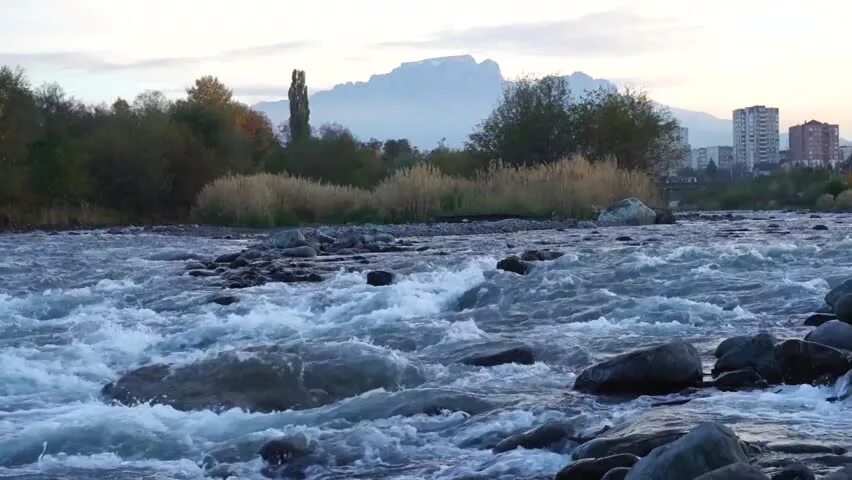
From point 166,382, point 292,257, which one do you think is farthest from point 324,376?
point 292,257

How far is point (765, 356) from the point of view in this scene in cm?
695

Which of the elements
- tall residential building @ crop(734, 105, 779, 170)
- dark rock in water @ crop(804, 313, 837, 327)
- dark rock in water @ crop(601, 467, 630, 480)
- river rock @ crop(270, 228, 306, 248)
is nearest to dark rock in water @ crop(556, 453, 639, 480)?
dark rock in water @ crop(601, 467, 630, 480)

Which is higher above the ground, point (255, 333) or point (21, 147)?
point (21, 147)

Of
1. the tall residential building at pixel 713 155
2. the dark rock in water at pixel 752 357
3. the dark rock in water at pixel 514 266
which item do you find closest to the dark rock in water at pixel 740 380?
the dark rock in water at pixel 752 357

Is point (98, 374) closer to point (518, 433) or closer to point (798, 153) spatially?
point (518, 433)

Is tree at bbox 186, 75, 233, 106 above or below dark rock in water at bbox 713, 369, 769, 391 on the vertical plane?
above

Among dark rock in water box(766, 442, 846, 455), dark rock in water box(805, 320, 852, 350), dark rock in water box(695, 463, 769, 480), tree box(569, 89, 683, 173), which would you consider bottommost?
dark rock in water box(766, 442, 846, 455)

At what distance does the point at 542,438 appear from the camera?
5535mm

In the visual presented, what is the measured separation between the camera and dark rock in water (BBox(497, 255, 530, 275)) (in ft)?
44.3

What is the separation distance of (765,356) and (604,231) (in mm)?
14921

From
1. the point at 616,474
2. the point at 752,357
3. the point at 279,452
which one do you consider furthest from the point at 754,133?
the point at 616,474

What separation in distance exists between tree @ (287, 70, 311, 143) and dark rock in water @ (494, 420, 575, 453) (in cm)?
4845

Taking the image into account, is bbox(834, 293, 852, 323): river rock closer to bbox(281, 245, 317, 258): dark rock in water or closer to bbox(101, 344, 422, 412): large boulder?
bbox(101, 344, 422, 412): large boulder

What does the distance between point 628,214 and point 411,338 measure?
16.7 meters
